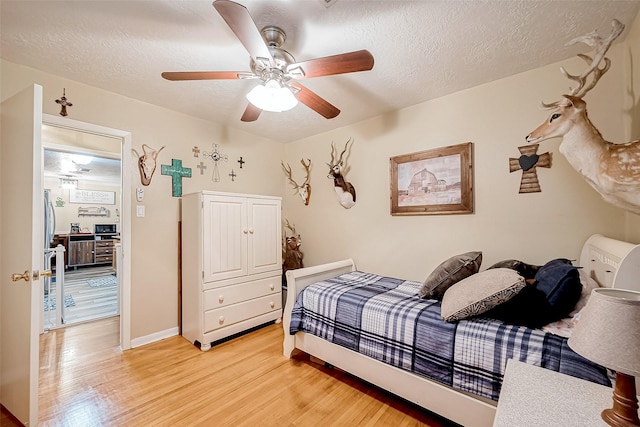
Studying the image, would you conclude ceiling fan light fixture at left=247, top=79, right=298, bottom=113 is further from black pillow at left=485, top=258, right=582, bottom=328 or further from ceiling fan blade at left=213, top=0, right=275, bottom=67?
black pillow at left=485, top=258, right=582, bottom=328

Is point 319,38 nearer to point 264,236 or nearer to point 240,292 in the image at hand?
point 264,236

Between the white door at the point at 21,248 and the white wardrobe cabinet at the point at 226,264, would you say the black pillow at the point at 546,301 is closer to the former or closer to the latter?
the white wardrobe cabinet at the point at 226,264

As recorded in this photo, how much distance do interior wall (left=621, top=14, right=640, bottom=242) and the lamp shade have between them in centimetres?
137

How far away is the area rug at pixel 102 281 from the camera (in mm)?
4996

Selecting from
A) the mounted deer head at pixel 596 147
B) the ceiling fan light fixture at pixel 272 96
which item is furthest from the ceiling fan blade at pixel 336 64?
the mounted deer head at pixel 596 147

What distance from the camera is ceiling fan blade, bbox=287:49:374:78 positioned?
1394 mm

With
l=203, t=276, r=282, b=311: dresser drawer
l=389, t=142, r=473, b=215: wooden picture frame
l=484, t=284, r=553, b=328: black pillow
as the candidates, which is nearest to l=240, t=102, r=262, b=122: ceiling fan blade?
l=389, t=142, r=473, b=215: wooden picture frame

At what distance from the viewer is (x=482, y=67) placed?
6.57 ft

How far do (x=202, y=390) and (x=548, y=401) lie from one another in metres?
2.00

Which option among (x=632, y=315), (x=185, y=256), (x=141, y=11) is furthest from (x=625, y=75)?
(x=185, y=256)

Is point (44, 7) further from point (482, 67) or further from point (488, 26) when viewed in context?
point (482, 67)

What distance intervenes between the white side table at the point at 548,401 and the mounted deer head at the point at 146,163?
306cm

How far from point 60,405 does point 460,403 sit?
2.49 m

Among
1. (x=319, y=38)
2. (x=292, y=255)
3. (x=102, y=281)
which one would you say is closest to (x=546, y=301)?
(x=319, y=38)
